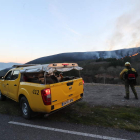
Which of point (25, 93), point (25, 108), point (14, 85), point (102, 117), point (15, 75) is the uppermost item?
point (15, 75)

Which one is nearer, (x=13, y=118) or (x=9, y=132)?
(x=9, y=132)

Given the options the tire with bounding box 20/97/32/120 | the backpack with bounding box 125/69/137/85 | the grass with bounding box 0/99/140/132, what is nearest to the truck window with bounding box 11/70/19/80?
the tire with bounding box 20/97/32/120

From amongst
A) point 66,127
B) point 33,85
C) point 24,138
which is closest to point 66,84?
point 33,85

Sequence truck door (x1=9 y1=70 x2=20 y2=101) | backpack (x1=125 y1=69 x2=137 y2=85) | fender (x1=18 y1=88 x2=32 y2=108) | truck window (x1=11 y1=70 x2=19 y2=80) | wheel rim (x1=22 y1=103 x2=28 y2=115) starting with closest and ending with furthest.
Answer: fender (x1=18 y1=88 x2=32 y2=108) < wheel rim (x1=22 y1=103 x2=28 y2=115) < truck door (x1=9 y1=70 x2=20 y2=101) < truck window (x1=11 y1=70 x2=19 y2=80) < backpack (x1=125 y1=69 x2=137 y2=85)

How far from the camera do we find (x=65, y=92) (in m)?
3.64

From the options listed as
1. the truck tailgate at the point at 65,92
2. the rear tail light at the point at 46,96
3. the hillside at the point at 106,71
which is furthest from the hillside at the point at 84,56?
the rear tail light at the point at 46,96

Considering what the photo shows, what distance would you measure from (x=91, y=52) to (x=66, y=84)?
84390 millimetres

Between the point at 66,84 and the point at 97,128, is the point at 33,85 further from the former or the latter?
the point at 97,128

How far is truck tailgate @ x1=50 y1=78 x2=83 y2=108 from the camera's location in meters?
3.30

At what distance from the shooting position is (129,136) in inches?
107

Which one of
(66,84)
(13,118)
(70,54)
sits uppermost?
(70,54)

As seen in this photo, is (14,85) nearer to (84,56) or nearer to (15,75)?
(15,75)

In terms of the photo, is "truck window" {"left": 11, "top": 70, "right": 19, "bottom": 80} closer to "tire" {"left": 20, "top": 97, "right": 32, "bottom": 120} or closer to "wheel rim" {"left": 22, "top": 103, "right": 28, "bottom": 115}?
"tire" {"left": 20, "top": 97, "right": 32, "bottom": 120}

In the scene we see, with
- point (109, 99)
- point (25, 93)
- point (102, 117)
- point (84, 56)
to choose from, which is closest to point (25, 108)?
point (25, 93)
